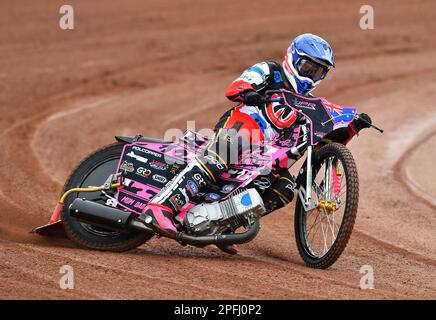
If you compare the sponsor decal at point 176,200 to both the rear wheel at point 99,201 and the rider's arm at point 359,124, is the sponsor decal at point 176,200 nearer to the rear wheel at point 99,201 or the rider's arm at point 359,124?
the rear wheel at point 99,201

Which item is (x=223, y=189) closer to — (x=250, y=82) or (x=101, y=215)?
(x=250, y=82)

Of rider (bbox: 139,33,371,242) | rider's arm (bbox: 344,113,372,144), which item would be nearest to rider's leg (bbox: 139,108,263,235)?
rider (bbox: 139,33,371,242)

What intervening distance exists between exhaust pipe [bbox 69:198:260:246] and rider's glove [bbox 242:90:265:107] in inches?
41.8

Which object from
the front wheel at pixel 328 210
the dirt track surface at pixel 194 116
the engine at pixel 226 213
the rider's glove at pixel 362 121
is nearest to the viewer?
the dirt track surface at pixel 194 116

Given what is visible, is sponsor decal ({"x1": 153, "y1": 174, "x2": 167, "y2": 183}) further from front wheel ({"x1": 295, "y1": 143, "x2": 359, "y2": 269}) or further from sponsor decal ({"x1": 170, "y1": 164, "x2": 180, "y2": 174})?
front wheel ({"x1": 295, "y1": 143, "x2": 359, "y2": 269})

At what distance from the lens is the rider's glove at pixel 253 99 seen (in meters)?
7.92

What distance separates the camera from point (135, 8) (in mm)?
22484

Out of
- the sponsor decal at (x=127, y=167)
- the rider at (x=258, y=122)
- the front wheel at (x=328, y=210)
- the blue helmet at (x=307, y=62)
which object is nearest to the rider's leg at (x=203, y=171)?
the rider at (x=258, y=122)

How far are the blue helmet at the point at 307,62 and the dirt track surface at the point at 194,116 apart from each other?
163 cm

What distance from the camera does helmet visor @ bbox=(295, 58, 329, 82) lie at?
819cm

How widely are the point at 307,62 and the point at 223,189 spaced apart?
136 cm

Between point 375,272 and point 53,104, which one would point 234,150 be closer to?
point 375,272
